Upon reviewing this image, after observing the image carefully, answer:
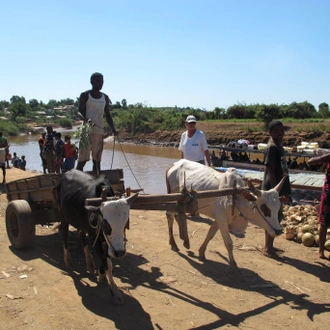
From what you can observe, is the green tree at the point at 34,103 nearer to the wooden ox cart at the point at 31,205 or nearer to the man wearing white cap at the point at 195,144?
the man wearing white cap at the point at 195,144

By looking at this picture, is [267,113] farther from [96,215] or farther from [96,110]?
[96,215]

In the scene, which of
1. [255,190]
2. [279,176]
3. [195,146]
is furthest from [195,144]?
[255,190]

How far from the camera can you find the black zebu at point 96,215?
14.0ft

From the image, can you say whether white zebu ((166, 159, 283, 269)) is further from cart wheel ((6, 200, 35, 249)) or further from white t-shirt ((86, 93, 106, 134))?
cart wheel ((6, 200, 35, 249))

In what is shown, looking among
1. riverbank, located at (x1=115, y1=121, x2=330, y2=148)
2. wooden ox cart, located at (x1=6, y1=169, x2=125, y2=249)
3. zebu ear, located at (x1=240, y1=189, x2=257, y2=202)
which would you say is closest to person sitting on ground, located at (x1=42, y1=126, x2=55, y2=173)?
wooden ox cart, located at (x1=6, y1=169, x2=125, y2=249)

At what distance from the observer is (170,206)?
5.16m

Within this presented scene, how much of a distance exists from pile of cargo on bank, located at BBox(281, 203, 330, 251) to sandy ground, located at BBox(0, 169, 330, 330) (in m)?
0.25

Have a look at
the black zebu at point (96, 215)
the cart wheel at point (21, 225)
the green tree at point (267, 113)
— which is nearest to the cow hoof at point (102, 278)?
the black zebu at point (96, 215)

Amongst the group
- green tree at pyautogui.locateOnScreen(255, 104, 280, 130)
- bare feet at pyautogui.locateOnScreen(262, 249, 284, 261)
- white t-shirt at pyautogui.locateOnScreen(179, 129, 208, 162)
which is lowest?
bare feet at pyautogui.locateOnScreen(262, 249, 284, 261)

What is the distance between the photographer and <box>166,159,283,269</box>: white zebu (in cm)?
527

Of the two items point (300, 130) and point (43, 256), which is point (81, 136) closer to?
point (43, 256)

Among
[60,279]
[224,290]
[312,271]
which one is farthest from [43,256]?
[312,271]

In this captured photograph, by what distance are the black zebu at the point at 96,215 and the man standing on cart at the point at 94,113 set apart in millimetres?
1056

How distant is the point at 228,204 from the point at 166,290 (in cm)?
165
